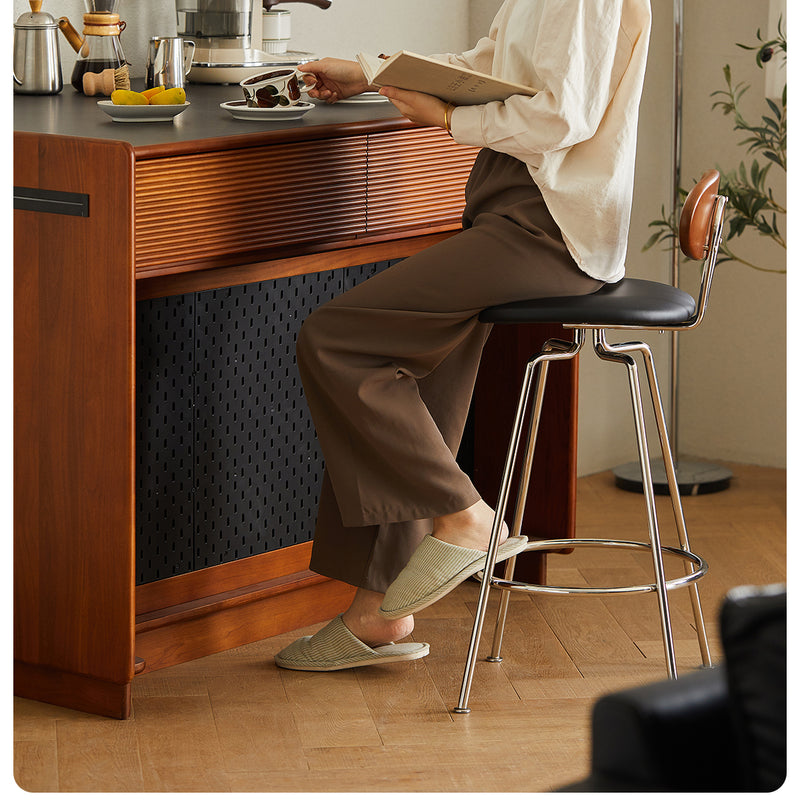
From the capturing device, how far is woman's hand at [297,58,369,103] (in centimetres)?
276

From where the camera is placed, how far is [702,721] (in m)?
1.03

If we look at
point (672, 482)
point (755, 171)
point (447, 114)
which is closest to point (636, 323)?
point (672, 482)

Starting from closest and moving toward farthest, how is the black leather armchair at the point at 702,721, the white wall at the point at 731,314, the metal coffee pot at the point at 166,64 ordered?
the black leather armchair at the point at 702,721
the metal coffee pot at the point at 166,64
the white wall at the point at 731,314

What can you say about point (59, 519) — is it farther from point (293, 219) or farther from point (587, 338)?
point (587, 338)

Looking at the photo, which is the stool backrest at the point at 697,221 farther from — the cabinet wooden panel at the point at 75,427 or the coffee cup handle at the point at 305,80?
the cabinet wooden panel at the point at 75,427

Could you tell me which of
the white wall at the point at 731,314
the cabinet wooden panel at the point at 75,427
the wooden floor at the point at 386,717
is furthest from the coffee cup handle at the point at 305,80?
the white wall at the point at 731,314

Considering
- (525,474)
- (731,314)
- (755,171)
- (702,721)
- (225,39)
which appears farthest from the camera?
(731,314)

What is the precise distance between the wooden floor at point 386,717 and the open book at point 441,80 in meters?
1.08

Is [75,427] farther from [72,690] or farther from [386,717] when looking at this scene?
[386,717]

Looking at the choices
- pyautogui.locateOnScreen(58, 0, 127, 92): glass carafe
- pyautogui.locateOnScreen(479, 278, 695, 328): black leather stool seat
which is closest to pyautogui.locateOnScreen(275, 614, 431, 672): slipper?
pyautogui.locateOnScreen(479, 278, 695, 328): black leather stool seat

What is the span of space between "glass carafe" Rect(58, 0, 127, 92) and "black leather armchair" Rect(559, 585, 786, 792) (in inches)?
83.8

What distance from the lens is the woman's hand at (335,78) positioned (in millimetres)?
2760

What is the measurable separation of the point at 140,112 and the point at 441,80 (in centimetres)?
54

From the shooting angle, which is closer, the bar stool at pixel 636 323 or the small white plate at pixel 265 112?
the bar stool at pixel 636 323
